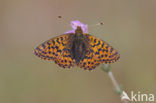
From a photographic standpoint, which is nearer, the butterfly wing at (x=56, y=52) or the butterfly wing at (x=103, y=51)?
the butterfly wing at (x=103, y=51)

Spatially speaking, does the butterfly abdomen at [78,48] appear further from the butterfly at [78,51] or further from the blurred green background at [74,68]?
the blurred green background at [74,68]

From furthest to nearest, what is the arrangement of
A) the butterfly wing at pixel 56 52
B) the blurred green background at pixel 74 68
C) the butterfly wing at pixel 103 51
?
1. the blurred green background at pixel 74 68
2. the butterfly wing at pixel 56 52
3. the butterfly wing at pixel 103 51

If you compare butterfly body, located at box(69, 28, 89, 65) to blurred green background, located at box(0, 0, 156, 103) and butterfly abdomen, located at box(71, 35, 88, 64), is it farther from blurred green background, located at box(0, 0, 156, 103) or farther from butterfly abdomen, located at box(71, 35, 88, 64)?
blurred green background, located at box(0, 0, 156, 103)

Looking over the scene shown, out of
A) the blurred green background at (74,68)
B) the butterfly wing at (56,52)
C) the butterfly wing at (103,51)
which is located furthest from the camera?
the blurred green background at (74,68)

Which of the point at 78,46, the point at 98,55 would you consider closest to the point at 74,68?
the point at 78,46

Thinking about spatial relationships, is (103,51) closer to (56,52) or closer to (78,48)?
(78,48)

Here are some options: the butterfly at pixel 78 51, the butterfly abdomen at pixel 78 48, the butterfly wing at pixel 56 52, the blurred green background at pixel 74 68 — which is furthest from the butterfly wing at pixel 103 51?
the blurred green background at pixel 74 68

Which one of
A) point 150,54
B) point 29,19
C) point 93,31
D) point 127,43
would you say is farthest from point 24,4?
point 150,54
